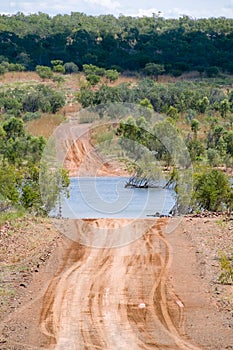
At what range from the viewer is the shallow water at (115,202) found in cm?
2967

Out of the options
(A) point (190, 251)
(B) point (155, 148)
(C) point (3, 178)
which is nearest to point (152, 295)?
(A) point (190, 251)

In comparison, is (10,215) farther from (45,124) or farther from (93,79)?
(93,79)

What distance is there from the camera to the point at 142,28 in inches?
4919

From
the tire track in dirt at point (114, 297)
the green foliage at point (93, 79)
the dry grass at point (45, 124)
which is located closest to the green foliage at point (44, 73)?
the green foliage at point (93, 79)

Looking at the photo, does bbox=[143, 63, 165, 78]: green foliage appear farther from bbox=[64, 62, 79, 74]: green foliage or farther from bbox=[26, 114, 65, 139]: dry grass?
bbox=[26, 114, 65, 139]: dry grass

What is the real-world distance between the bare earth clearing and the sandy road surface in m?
0.01

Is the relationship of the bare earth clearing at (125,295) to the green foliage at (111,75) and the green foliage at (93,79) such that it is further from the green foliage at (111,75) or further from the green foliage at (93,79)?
the green foliage at (111,75)

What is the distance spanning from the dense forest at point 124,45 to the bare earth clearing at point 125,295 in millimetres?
81221

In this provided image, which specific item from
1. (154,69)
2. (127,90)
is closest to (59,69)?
(154,69)

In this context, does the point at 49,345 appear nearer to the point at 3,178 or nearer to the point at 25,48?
the point at 3,178

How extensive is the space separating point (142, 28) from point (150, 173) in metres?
89.3

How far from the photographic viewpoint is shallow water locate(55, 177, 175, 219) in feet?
97.3

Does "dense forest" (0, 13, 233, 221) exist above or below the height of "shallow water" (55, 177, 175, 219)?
below

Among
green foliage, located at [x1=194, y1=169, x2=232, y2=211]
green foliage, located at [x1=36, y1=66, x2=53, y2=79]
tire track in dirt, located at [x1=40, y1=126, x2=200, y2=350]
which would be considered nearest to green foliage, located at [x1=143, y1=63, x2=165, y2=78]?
green foliage, located at [x1=36, y1=66, x2=53, y2=79]
